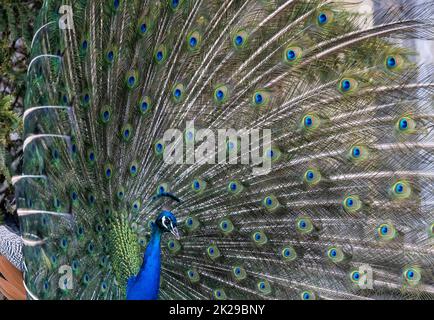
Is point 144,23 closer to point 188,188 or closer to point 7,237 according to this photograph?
point 188,188

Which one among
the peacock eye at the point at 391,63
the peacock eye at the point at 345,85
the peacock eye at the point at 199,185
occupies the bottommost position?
the peacock eye at the point at 199,185

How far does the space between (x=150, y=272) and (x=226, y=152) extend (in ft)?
1.93

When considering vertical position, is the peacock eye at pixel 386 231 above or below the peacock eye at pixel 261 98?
below

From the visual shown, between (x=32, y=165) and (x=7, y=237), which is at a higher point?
(x=32, y=165)

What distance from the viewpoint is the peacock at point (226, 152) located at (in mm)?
2676

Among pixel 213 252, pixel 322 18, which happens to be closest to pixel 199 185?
pixel 213 252

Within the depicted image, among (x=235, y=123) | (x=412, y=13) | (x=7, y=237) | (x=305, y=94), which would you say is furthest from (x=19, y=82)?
(x=412, y=13)

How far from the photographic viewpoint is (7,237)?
332cm

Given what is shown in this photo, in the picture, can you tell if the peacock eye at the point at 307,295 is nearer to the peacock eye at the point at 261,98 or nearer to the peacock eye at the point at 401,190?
the peacock eye at the point at 401,190

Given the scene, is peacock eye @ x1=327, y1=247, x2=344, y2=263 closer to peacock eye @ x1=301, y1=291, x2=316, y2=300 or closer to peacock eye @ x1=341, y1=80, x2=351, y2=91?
peacock eye @ x1=301, y1=291, x2=316, y2=300

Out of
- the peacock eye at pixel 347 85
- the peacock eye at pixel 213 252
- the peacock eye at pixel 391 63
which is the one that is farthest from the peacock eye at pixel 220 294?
the peacock eye at pixel 391 63

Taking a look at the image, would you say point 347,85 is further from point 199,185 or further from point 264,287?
point 264,287

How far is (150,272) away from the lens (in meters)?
2.68

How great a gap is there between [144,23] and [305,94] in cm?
73
